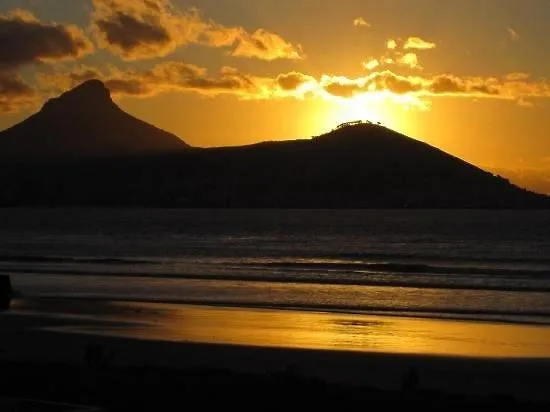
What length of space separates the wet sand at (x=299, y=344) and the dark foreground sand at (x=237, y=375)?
40mm

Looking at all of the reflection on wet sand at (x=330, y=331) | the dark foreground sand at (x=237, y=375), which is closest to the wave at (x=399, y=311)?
the reflection on wet sand at (x=330, y=331)

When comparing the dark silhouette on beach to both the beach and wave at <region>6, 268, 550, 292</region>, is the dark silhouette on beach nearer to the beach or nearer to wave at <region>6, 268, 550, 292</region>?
the beach

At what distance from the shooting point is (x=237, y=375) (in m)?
15.6

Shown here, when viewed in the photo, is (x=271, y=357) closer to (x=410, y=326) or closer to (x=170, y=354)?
(x=170, y=354)

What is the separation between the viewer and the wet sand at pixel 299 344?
17.1 m

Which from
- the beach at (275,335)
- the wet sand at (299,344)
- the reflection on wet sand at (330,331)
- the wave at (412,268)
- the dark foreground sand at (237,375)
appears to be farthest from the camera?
the wave at (412,268)

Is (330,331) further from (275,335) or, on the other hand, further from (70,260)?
(70,260)

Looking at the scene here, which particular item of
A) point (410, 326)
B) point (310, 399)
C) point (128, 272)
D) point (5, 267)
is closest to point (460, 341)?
point (410, 326)

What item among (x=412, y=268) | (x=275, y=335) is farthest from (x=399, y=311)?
(x=412, y=268)

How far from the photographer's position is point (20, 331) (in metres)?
23.4

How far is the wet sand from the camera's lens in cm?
1712

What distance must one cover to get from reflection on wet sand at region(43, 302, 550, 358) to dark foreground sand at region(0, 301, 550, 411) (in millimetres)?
643

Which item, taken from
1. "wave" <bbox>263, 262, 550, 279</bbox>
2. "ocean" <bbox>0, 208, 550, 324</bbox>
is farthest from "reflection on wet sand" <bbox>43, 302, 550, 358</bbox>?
"wave" <bbox>263, 262, 550, 279</bbox>

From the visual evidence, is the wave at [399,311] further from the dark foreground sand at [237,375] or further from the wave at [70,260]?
the wave at [70,260]
